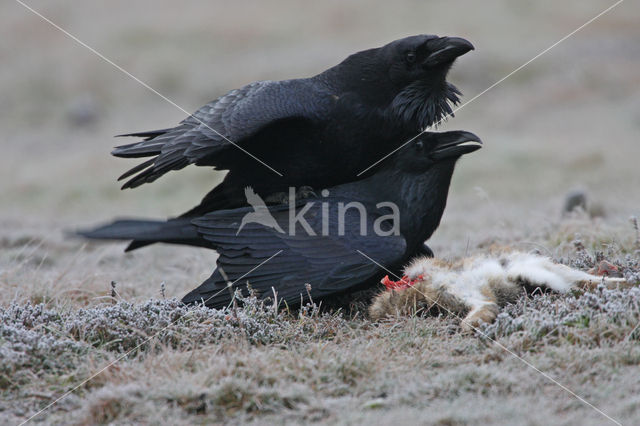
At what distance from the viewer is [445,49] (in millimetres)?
5074

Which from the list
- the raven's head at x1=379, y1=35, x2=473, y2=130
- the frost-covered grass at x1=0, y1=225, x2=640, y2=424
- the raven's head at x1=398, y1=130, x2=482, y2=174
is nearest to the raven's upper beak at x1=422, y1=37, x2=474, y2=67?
the raven's head at x1=379, y1=35, x2=473, y2=130

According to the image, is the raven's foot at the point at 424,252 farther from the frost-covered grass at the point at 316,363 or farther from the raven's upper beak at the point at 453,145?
the frost-covered grass at the point at 316,363

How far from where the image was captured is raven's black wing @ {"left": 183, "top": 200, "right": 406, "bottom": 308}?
4594mm

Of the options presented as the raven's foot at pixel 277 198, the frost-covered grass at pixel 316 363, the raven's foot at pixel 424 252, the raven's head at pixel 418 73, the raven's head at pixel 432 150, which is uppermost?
the raven's head at pixel 418 73

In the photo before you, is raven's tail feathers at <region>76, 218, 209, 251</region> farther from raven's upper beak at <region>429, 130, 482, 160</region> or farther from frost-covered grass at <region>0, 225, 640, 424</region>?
raven's upper beak at <region>429, 130, 482, 160</region>

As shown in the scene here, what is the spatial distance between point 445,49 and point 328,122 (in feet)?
3.25

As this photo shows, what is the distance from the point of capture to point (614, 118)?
1761cm

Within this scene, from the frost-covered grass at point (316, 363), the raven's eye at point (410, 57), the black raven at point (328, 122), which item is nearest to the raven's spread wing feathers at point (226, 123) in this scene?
the black raven at point (328, 122)

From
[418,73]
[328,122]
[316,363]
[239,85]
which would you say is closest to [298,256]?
[328,122]

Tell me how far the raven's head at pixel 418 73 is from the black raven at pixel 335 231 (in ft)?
0.71

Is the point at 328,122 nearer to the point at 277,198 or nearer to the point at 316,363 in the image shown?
the point at 277,198

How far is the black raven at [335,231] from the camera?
15.2ft

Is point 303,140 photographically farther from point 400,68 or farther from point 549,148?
point 549,148

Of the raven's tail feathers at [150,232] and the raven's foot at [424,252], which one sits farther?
→ the raven's tail feathers at [150,232]
